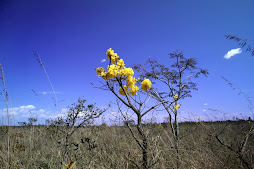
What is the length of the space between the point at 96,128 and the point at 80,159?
111 inches

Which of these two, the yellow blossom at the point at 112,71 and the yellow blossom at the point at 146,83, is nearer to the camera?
the yellow blossom at the point at 112,71

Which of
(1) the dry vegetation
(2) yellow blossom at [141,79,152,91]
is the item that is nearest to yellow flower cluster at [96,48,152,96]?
(2) yellow blossom at [141,79,152,91]

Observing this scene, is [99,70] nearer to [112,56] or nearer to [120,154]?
[112,56]

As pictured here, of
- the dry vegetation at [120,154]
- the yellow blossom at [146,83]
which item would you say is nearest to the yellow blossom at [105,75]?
the yellow blossom at [146,83]

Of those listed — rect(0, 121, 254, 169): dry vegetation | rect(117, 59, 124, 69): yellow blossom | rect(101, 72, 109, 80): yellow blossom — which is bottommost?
rect(0, 121, 254, 169): dry vegetation

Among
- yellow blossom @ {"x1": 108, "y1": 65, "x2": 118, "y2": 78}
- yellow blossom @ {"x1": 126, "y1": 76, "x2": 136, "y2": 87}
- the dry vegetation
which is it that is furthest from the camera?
the dry vegetation

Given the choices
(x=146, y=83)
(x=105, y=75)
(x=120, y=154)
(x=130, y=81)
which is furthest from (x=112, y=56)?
(x=120, y=154)

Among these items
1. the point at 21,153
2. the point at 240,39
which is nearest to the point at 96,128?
the point at 21,153

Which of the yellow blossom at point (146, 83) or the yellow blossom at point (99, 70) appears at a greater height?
the yellow blossom at point (99, 70)

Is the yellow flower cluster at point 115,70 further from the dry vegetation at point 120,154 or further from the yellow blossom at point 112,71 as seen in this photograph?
the dry vegetation at point 120,154

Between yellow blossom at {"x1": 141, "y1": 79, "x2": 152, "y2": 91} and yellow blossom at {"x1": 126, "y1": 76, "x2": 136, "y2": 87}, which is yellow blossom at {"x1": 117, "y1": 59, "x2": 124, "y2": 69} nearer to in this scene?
yellow blossom at {"x1": 126, "y1": 76, "x2": 136, "y2": 87}

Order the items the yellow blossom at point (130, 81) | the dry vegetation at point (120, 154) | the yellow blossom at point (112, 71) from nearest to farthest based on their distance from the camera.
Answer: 1. the yellow blossom at point (112, 71)
2. the yellow blossom at point (130, 81)
3. the dry vegetation at point (120, 154)

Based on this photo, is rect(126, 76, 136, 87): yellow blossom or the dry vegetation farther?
the dry vegetation

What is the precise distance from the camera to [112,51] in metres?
1.83
